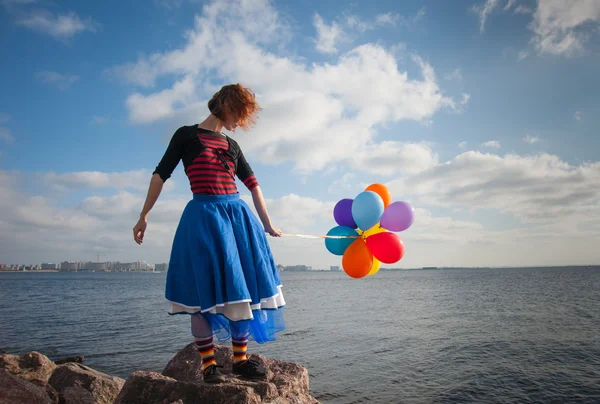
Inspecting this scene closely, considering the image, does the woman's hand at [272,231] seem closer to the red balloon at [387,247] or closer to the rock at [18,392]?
the red balloon at [387,247]

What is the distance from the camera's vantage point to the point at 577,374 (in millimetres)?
10555

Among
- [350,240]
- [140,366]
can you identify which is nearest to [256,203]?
[350,240]

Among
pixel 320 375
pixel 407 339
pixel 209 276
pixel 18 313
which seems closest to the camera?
pixel 209 276

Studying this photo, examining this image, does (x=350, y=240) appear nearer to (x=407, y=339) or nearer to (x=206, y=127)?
(x=206, y=127)

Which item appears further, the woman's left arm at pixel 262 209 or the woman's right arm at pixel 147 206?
the woman's left arm at pixel 262 209

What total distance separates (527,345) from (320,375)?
913 centimetres

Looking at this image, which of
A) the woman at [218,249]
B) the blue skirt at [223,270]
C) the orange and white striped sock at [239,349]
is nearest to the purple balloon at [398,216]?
the woman at [218,249]

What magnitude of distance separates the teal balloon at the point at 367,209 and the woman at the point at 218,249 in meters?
2.53

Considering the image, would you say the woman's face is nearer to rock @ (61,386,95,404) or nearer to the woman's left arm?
the woman's left arm

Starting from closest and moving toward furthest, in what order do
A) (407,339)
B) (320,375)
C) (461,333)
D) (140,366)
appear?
(320,375) < (140,366) < (407,339) < (461,333)

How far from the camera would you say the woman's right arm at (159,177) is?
353cm

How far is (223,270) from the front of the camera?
3.33 m

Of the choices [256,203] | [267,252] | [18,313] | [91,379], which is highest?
[256,203]

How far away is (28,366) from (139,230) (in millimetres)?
5657
